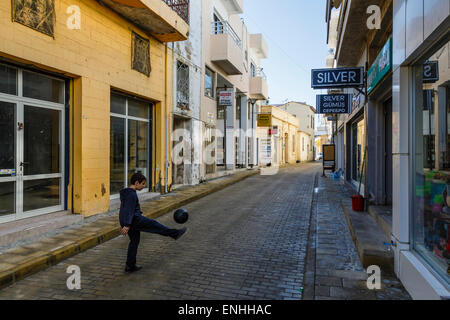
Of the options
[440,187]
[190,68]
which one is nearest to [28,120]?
[440,187]

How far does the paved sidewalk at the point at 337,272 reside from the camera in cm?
386

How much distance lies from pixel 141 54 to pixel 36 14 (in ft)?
12.4

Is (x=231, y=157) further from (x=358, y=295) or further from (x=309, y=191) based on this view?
(x=358, y=295)

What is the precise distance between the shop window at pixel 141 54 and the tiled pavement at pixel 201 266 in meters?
4.53

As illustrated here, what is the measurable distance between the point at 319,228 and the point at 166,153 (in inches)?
242

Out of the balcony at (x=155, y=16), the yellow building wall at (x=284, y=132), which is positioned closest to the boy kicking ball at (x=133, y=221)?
the balcony at (x=155, y=16)

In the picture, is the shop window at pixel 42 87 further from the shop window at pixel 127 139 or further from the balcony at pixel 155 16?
the balcony at pixel 155 16

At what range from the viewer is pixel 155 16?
884 centimetres

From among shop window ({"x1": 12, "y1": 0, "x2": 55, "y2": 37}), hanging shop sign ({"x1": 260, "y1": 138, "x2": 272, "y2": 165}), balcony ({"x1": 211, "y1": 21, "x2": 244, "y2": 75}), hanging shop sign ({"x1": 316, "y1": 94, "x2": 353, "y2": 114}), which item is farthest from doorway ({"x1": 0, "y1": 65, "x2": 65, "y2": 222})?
hanging shop sign ({"x1": 260, "y1": 138, "x2": 272, "y2": 165})

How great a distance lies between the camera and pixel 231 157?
21.3 m

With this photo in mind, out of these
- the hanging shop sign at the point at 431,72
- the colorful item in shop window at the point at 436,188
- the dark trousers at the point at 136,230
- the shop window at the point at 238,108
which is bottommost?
the dark trousers at the point at 136,230

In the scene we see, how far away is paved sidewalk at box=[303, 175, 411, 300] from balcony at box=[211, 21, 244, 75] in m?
10.7

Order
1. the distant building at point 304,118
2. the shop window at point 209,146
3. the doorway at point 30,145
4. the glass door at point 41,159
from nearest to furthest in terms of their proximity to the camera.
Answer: the doorway at point 30,145 → the glass door at point 41,159 → the shop window at point 209,146 → the distant building at point 304,118
